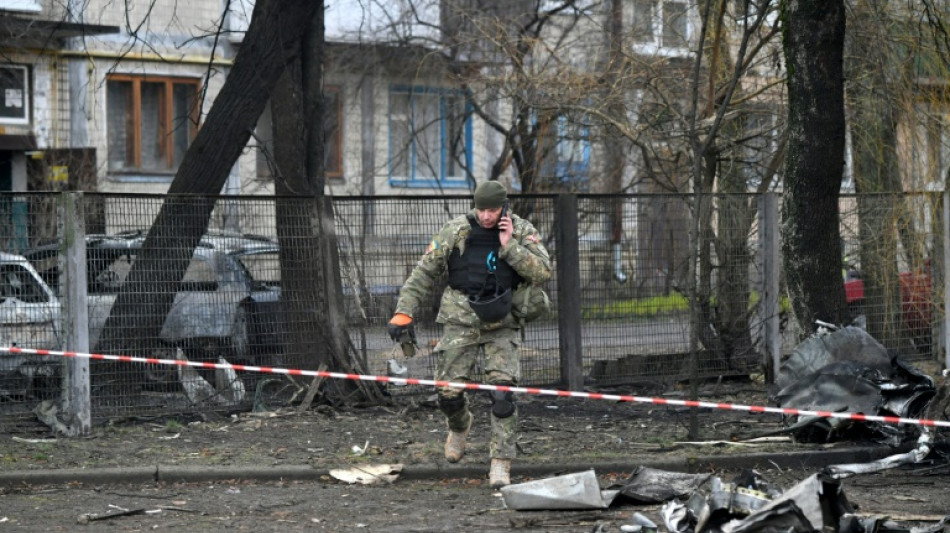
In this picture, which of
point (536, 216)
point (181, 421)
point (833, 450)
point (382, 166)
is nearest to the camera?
point (833, 450)

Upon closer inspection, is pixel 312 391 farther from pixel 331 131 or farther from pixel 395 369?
pixel 331 131

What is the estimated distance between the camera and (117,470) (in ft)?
26.7

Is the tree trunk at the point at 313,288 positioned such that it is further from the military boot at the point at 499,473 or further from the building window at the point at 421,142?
the building window at the point at 421,142

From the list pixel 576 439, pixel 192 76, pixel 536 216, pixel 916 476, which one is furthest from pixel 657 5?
pixel 192 76

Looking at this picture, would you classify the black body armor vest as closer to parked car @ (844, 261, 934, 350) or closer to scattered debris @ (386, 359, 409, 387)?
scattered debris @ (386, 359, 409, 387)

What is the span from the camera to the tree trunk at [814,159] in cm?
955

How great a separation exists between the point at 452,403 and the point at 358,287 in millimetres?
2819

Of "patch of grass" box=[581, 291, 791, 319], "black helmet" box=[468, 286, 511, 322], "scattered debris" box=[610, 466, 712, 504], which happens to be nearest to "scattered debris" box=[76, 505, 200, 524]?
"black helmet" box=[468, 286, 511, 322]

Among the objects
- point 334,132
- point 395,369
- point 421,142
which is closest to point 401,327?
point 395,369

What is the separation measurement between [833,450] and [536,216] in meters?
3.84

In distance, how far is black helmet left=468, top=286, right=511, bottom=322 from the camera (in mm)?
7902

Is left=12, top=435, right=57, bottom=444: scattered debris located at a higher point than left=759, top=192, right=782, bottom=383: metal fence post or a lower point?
lower

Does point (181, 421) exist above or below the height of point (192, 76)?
below

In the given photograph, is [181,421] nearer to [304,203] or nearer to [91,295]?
[91,295]
